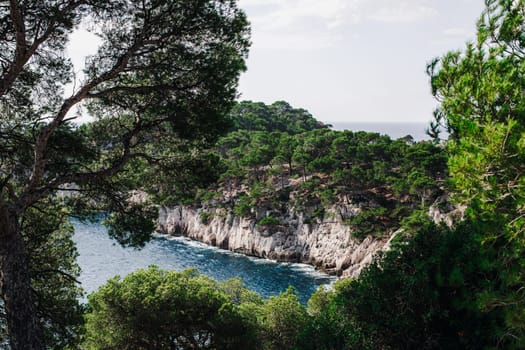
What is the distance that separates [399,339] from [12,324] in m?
5.91

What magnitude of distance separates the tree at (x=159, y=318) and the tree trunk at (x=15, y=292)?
23.3 ft

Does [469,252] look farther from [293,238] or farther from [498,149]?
[293,238]

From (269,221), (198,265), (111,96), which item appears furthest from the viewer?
(269,221)

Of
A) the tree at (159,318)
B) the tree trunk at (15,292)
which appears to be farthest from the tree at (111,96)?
the tree at (159,318)

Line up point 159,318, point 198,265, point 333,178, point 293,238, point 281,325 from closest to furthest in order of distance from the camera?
1. point 159,318
2. point 281,325
3. point 198,265
4. point 293,238
5. point 333,178

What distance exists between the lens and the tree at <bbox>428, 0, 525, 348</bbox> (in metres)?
4.72

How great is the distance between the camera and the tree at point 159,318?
496 inches

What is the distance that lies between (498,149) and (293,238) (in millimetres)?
39800

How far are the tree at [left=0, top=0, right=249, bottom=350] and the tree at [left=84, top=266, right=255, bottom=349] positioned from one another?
5.43 metres

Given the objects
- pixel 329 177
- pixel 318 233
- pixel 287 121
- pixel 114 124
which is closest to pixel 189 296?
pixel 114 124

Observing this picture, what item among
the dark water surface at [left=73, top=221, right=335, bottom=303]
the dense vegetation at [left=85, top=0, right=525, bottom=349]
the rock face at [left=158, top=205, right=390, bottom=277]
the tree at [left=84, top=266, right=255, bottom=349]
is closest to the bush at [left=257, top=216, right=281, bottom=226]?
the rock face at [left=158, top=205, right=390, bottom=277]

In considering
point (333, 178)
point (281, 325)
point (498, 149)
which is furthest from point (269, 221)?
point (498, 149)

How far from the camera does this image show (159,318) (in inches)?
496

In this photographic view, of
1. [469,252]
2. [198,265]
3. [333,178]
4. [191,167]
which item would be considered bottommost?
[198,265]
